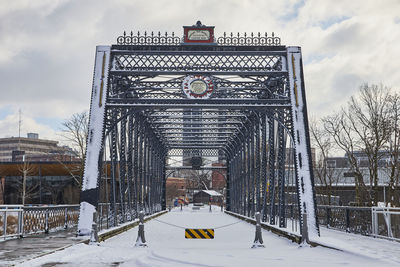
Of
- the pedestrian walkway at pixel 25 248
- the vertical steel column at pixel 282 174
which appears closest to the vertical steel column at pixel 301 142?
the vertical steel column at pixel 282 174

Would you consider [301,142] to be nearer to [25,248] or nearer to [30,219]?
[25,248]

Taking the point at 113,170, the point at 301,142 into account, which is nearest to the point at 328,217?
the point at 301,142

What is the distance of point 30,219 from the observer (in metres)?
16.9

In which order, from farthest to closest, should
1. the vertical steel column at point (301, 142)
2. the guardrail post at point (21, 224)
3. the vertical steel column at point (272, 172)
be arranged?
the vertical steel column at point (272, 172) → the vertical steel column at point (301, 142) → the guardrail post at point (21, 224)

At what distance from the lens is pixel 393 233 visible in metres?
15.1

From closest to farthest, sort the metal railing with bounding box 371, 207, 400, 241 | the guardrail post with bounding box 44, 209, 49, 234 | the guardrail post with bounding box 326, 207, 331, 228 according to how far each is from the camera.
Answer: the metal railing with bounding box 371, 207, 400, 241, the guardrail post with bounding box 44, 209, 49, 234, the guardrail post with bounding box 326, 207, 331, 228

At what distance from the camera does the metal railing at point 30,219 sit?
15.1 metres

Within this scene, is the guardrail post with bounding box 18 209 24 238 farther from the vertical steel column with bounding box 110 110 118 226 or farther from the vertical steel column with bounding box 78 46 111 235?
the vertical steel column with bounding box 110 110 118 226

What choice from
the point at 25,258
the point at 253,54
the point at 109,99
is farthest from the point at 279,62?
the point at 25,258

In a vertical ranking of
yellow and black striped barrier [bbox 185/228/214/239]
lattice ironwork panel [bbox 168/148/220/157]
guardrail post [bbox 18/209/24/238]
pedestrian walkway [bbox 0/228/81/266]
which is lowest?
pedestrian walkway [bbox 0/228/81/266]

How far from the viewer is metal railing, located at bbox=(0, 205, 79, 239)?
49.5 feet

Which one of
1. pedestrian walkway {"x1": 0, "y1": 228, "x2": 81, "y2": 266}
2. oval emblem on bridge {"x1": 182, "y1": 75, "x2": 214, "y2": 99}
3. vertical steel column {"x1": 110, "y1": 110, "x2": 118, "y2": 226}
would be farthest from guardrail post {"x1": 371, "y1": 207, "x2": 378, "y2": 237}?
pedestrian walkway {"x1": 0, "y1": 228, "x2": 81, "y2": 266}

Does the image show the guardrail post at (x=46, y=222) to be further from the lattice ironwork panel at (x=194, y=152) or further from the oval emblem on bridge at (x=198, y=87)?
the lattice ironwork panel at (x=194, y=152)

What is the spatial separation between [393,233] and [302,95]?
5.93 metres
